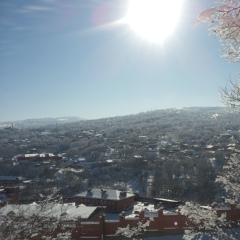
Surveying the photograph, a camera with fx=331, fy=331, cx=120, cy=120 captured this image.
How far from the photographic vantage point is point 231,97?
5.66 meters

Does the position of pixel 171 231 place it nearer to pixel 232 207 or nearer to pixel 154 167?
pixel 232 207

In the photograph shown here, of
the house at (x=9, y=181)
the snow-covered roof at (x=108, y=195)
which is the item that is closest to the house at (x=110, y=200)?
the snow-covered roof at (x=108, y=195)

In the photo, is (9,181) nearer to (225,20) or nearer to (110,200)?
(110,200)

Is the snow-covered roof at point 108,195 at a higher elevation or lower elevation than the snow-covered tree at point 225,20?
lower

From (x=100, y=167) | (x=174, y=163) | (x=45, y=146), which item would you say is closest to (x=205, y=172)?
(x=174, y=163)

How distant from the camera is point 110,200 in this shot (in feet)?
99.3

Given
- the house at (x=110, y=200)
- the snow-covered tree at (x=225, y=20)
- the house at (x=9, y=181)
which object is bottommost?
the house at (x=9, y=181)

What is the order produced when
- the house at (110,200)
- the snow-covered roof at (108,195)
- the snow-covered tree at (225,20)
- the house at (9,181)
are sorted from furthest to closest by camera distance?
the house at (9,181), the snow-covered roof at (108,195), the house at (110,200), the snow-covered tree at (225,20)

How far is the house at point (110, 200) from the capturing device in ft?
97.5

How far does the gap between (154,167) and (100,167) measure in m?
10.8

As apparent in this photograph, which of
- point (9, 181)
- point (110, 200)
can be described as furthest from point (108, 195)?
point (9, 181)

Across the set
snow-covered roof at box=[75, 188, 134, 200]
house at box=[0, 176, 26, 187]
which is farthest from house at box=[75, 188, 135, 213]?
house at box=[0, 176, 26, 187]

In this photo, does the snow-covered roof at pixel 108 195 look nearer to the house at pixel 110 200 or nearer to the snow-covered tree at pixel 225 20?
the house at pixel 110 200

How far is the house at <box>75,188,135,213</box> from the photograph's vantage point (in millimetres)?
29719
